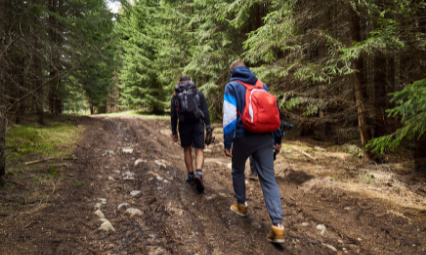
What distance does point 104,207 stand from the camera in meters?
3.66

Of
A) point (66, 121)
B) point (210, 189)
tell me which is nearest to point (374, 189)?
point (210, 189)

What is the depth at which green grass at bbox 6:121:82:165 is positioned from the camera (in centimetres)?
578

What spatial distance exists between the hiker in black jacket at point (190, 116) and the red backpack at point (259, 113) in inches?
→ 63.7

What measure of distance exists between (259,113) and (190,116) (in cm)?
182

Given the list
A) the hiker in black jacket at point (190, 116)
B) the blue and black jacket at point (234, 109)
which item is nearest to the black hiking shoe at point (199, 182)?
the hiker in black jacket at point (190, 116)

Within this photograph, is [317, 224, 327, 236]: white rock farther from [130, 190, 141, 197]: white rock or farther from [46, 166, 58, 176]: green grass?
[46, 166, 58, 176]: green grass

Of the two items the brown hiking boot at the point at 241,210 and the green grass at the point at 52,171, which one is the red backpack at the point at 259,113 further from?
the green grass at the point at 52,171

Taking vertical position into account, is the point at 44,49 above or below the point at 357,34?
below

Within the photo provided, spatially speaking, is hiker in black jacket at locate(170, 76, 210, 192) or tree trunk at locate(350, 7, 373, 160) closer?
hiker in black jacket at locate(170, 76, 210, 192)

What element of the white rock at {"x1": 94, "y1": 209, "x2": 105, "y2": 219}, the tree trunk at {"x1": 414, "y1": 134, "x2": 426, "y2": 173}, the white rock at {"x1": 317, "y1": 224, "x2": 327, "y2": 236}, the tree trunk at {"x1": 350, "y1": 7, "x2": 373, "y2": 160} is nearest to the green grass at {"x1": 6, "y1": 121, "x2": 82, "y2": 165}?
the white rock at {"x1": 94, "y1": 209, "x2": 105, "y2": 219}

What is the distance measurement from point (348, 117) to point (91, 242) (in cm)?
651

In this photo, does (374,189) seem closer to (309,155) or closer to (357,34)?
(309,155)

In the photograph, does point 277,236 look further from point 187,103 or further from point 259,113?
point 187,103

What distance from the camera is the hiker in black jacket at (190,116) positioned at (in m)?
4.41
